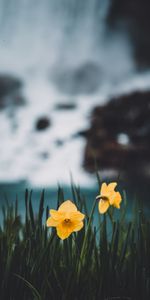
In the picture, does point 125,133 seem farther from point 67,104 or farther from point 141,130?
point 67,104

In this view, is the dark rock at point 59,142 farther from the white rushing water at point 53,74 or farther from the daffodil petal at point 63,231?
the daffodil petal at point 63,231

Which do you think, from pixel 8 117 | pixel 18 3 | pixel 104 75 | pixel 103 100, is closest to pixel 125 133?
pixel 103 100

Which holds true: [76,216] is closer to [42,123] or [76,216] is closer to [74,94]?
[42,123]

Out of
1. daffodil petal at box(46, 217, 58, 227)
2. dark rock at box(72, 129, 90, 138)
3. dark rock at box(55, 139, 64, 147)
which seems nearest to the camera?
daffodil petal at box(46, 217, 58, 227)

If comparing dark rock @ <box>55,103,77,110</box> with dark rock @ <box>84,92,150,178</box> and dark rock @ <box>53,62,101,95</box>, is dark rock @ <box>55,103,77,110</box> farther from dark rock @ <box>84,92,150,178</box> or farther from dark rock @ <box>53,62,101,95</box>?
dark rock @ <box>53,62,101,95</box>

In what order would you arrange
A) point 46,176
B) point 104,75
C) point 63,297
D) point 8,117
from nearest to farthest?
point 63,297
point 46,176
point 8,117
point 104,75

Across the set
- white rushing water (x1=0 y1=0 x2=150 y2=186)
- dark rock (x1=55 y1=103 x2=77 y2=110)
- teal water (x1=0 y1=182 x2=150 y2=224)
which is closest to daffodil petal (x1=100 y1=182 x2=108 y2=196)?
teal water (x1=0 y1=182 x2=150 y2=224)

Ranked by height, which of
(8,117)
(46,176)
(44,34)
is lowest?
(46,176)

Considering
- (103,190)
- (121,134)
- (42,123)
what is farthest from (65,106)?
(103,190)
